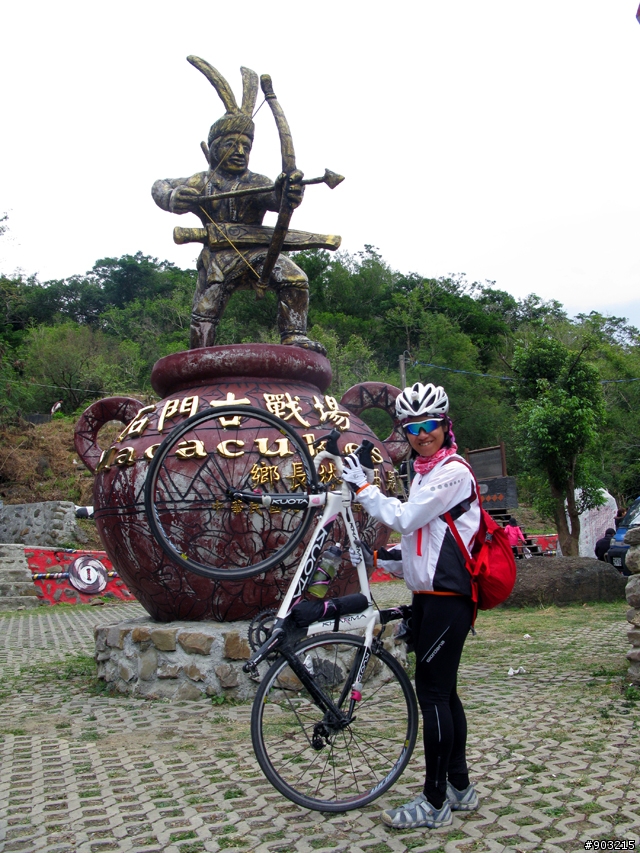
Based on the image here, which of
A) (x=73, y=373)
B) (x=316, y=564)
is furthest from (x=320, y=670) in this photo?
(x=73, y=373)

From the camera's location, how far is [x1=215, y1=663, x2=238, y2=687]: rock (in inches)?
188

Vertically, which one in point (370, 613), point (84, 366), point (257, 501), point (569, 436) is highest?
point (84, 366)

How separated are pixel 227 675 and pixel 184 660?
30cm

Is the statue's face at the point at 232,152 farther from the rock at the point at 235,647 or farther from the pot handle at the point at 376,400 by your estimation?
the rock at the point at 235,647

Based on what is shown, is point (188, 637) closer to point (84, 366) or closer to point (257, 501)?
point (257, 501)

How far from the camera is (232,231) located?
627 centimetres

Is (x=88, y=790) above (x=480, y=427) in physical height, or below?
below

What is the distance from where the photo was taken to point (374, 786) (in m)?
3.14

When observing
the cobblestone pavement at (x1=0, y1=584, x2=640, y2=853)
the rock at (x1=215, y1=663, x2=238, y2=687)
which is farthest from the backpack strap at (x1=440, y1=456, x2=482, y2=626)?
the rock at (x1=215, y1=663, x2=238, y2=687)

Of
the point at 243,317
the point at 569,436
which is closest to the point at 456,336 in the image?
the point at 243,317

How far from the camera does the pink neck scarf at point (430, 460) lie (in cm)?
322

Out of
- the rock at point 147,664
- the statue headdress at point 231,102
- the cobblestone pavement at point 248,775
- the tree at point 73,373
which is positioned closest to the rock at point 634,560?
the cobblestone pavement at point 248,775

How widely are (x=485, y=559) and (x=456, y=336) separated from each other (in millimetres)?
34110

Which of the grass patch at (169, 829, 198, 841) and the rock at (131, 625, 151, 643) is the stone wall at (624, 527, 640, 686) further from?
the grass patch at (169, 829, 198, 841)
